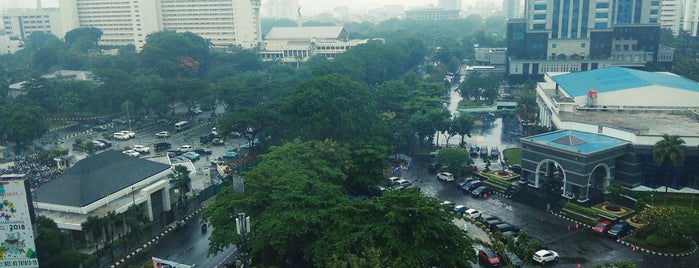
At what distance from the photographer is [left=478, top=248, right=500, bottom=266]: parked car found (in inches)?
1167

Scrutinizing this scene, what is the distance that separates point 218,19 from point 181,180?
102778 millimetres

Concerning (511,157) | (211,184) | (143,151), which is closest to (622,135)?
(511,157)

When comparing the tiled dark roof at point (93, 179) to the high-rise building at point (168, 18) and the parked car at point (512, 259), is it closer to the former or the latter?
the parked car at point (512, 259)

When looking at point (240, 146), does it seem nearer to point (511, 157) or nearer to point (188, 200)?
point (188, 200)

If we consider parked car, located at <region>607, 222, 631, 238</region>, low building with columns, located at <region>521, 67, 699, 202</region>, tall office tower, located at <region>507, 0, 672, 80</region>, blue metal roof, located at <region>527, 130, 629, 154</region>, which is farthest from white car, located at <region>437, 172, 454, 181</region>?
tall office tower, located at <region>507, 0, 672, 80</region>

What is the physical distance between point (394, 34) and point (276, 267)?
13331 cm

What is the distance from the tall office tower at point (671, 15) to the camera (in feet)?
438

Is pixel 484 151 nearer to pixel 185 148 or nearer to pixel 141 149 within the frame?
pixel 185 148

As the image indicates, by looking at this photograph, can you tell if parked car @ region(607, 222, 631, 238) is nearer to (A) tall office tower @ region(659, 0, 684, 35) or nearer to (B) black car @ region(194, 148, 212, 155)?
(B) black car @ region(194, 148, 212, 155)

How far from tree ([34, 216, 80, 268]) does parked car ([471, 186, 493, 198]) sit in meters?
27.2

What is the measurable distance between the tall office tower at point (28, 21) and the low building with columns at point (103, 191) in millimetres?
144429

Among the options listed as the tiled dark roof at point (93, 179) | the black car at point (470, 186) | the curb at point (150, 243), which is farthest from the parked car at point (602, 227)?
the tiled dark roof at point (93, 179)

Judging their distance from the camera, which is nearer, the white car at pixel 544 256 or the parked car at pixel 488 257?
the parked car at pixel 488 257

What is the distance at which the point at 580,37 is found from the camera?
89062 mm
